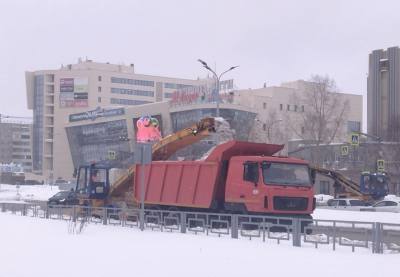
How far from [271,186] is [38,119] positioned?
13355cm

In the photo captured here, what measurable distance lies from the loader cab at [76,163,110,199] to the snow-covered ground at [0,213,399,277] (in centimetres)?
1086

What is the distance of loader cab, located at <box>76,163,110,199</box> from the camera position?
3306 cm

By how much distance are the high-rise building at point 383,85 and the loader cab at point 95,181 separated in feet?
249

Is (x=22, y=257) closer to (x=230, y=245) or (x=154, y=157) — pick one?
(x=230, y=245)

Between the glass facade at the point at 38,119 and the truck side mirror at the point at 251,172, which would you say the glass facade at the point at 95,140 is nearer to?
the glass facade at the point at 38,119

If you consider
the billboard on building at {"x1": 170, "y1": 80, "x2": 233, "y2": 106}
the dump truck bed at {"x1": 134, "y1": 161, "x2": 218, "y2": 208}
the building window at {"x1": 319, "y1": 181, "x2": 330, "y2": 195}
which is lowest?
the building window at {"x1": 319, "y1": 181, "x2": 330, "y2": 195}

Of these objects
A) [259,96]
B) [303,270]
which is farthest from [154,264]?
[259,96]

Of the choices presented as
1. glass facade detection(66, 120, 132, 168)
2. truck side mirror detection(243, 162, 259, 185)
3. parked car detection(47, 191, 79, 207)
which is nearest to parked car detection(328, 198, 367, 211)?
parked car detection(47, 191, 79, 207)

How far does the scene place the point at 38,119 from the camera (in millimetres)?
150750

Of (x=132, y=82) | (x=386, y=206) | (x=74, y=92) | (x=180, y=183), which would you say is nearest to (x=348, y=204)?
(x=386, y=206)

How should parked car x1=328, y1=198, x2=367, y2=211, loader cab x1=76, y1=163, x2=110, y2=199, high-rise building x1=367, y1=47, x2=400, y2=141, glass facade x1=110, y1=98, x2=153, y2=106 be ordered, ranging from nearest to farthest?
loader cab x1=76, y1=163, x2=110, y2=199 → parked car x1=328, y1=198, x2=367, y2=211 → high-rise building x1=367, y1=47, x2=400, y2=141 → glass facade x1=110, y1=98, x2=153, y2=106

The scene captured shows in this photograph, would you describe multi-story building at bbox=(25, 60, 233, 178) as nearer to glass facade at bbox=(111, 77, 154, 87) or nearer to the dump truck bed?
glass facade at bbox=(111, 77, 154, 87)

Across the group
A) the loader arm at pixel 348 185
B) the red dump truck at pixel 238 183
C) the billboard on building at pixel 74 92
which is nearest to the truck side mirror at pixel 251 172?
the red dump truck at pixel 238 183

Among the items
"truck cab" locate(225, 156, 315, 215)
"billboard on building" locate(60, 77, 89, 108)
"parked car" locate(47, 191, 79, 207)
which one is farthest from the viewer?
"billboard on building" locate(60, 77, 89, 108)
